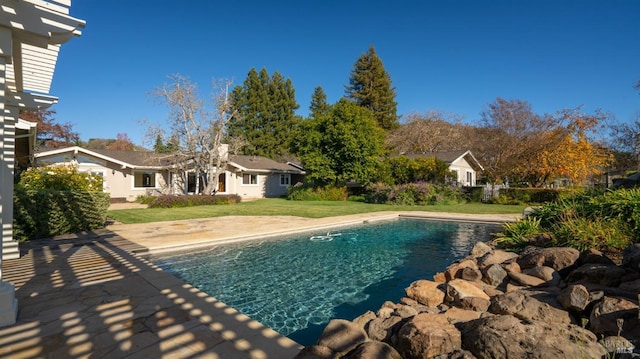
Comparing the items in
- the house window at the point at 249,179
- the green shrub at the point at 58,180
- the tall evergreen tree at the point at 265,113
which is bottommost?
the green shrub at the point at 58,180

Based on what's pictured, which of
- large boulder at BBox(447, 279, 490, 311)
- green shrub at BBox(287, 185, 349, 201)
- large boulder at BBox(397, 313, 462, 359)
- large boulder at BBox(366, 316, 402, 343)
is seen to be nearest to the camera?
large boulder at BBox(397, 313, 462, 359)

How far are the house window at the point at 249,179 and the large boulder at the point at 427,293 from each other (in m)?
25.4

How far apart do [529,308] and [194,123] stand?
2252 centimetres

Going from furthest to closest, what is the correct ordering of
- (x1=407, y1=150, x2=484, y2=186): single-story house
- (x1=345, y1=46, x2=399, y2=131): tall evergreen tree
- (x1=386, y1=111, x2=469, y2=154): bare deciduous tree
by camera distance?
(x1=345, y1=46, x2=399, y2=131): tall evergreen tree
(x1=386, y1=111, x2=469, y2=154): bare deciduous tree
(x1=407, y1=150, x2=484, y2=186): single-story house

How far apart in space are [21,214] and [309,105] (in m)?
44.5

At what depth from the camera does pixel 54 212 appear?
28.4ft

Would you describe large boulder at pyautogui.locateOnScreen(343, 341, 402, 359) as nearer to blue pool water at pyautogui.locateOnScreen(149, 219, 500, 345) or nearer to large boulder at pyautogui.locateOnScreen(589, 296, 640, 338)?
blue pool water at pyautogui.locateOnScreen(149, 219, 500, 345)

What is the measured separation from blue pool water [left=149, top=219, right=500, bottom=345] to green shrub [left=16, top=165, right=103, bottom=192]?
4.77 m

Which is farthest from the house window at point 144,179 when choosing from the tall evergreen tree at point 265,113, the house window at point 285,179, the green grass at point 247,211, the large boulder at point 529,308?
the large boulder at point 529,308

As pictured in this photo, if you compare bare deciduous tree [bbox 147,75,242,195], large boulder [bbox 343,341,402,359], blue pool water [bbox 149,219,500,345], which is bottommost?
blue pool water [bbox 149,219,500,345]

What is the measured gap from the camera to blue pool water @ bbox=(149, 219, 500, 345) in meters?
4.94

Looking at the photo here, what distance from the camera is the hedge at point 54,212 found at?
789 cm

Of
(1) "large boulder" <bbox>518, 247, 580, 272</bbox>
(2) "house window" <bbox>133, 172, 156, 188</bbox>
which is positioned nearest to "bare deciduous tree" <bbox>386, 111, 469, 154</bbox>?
(2) "house window" <bbox>133, 172, 156, 188</bbox>

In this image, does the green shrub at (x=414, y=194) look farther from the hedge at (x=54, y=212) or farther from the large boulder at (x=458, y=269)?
the hedge at (x=54, y=212)
